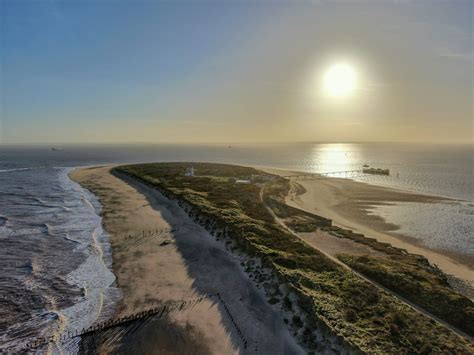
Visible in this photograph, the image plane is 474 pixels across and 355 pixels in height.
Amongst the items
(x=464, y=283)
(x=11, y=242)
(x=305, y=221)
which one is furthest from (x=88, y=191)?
(x=464, y=283)

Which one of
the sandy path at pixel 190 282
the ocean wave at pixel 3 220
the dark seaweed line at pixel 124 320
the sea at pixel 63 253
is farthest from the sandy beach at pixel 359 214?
the ocean wave at pixel 3 220

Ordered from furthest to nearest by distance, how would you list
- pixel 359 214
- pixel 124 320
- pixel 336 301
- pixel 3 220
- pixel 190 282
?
pixel 359 214
pixel 3 220
pixel 190 282
pixel 336 301
pixel 124 320

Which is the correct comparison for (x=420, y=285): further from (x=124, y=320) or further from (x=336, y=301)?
(x=124, y=320)

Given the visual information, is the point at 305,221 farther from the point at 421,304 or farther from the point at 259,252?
→ the point at 421,304

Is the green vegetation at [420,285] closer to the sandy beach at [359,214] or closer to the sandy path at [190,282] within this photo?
the sandy beach at [359,214]

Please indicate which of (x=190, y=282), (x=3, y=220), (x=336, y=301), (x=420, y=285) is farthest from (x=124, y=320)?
(x=3, y=220)

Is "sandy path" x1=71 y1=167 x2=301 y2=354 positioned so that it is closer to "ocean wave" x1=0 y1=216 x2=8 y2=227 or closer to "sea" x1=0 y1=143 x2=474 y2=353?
"sea" x1=0 y1=143 x2=474 y2=353

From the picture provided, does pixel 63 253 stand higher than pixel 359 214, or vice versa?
pixel 63 253
